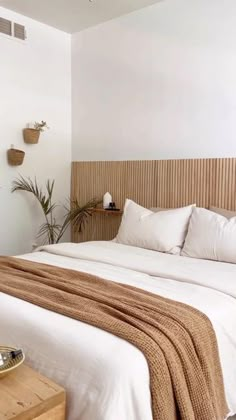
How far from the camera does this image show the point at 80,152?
4047 mm

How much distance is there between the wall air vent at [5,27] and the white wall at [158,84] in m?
0.79

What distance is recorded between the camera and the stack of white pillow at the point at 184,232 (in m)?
2.29

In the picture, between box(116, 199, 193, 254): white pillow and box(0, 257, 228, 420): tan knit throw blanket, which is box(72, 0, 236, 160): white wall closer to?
box(116, 199, 193, 254): white pillow

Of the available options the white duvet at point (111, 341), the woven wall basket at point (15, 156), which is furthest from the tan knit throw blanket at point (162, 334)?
the woven wall basket at point (15, 156)

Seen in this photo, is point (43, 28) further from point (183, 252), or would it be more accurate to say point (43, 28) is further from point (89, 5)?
point (183, 252)

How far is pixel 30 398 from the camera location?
1.03 metres

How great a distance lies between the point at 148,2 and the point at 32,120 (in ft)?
5.21

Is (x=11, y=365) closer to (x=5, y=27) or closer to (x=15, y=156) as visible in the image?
(x=15, y=156)

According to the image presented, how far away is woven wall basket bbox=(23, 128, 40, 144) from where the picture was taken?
362cm

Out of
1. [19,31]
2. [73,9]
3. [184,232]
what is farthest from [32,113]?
[184,232]

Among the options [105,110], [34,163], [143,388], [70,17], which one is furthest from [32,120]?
[143,388]

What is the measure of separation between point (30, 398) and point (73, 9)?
3430 mm

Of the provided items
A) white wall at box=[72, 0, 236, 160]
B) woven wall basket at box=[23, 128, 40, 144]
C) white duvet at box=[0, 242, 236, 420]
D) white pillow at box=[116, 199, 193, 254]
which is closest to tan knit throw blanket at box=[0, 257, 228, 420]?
white duvet at box=[0, 242, 236, 420]

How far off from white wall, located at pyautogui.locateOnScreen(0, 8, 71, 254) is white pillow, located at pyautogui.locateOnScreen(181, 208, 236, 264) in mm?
1923
